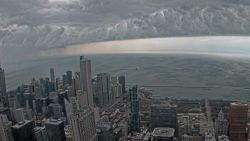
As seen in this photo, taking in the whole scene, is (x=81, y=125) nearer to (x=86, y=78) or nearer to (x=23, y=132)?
(x=23, y=132)

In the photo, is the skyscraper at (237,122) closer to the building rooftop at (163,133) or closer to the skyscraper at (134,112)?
the building rooftop at (163,133)

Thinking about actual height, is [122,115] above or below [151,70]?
below

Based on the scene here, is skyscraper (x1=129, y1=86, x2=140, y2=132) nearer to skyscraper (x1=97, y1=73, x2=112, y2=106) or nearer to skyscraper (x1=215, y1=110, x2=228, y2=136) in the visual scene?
skyscraper (x1=97, y1=73, x2=112, y2=106)

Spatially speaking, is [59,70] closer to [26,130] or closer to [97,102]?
[97,102]

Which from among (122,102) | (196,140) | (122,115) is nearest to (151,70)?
(122,102)

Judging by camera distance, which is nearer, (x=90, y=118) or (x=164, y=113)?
(x=90, y=118)

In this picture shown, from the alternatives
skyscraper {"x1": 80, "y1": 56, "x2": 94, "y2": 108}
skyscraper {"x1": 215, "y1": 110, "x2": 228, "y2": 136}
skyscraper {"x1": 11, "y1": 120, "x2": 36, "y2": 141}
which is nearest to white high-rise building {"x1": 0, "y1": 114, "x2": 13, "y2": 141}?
skyscraper {"x1": 11, "y1": 120, "x2": 36, "y2": 141}

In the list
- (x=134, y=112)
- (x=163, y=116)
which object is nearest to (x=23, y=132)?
(x=134, y=112)
